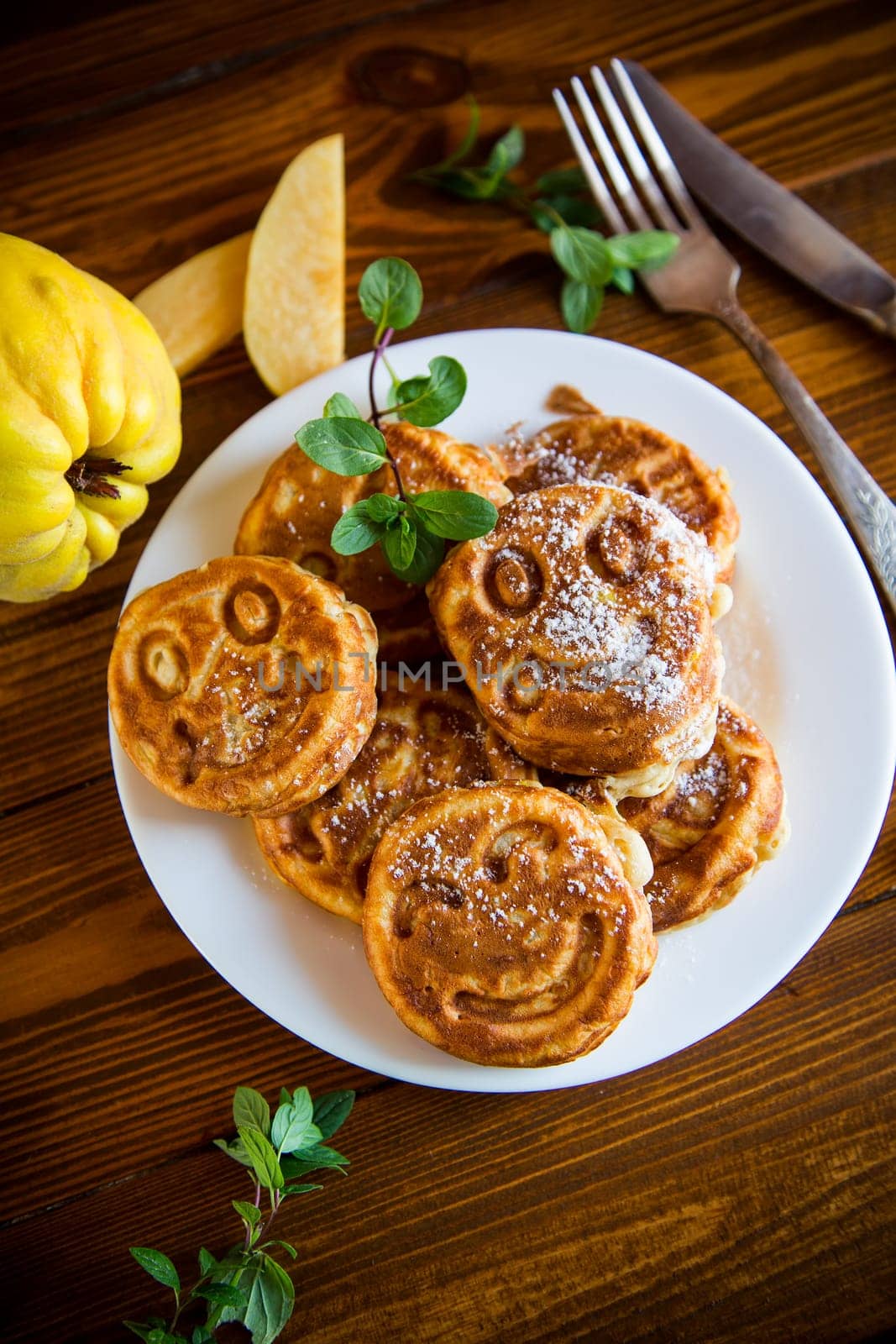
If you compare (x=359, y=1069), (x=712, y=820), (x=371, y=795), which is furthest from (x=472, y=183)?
(x=359, y=1069)

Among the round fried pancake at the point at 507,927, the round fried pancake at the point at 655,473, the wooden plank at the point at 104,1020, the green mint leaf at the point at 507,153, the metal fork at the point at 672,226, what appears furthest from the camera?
the green mint leaf at the point at 507,153

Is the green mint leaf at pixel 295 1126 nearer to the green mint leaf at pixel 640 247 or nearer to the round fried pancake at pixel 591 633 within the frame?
the round fried pancake at pixel 591 633

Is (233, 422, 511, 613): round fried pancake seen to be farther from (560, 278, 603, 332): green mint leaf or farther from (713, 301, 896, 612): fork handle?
(713, 301, 896, 612): fork handle

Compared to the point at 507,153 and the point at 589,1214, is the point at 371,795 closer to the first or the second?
the point at 589,1214

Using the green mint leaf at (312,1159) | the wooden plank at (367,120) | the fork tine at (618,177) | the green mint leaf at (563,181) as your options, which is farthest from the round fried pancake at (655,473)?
the green mint leaf at (312,1159)

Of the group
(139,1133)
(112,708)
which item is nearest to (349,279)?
(112,708)

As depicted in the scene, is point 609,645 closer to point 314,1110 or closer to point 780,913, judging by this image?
point 780,913

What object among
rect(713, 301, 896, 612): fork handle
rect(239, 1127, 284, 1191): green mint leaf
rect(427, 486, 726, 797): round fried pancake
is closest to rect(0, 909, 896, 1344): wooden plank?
rect(239, 1127, 284, 1191): green mint leaf
